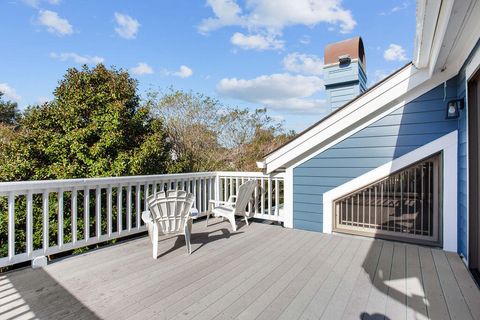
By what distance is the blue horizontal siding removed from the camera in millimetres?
3842

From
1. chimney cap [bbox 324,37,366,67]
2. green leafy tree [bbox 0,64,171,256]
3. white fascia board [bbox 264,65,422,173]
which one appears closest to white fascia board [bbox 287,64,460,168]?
white fascia board [bbox 264,65,422,173]

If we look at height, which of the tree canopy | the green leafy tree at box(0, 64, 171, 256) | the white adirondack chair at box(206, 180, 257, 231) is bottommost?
the white adirondack chair at box(206, 180, 257, 231)

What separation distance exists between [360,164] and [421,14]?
2613mm

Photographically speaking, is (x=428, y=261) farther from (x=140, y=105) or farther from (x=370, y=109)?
(x=140, y=105)

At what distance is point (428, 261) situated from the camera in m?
3.34

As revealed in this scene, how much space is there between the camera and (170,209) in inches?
145

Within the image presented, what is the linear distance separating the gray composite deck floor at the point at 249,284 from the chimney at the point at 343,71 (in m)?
4.55

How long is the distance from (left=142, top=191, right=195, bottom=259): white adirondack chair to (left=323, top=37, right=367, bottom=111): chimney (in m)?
5.47

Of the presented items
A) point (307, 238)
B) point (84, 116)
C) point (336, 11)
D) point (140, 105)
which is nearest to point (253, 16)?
point (336, 11)

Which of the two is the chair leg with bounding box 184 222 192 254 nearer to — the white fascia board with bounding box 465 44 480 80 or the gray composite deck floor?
the gray composite deck floor

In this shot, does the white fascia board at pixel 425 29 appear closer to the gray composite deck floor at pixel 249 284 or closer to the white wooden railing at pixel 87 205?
the gray composite deck floor at pixel 249 284

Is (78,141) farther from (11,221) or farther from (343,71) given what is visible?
(343,71)

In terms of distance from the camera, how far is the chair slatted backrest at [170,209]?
3553 mm

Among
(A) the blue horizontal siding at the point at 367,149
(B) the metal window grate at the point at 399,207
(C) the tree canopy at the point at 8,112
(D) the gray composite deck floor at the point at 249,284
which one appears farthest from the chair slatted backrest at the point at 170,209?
(C) the tree canopy at the point at 8,112
